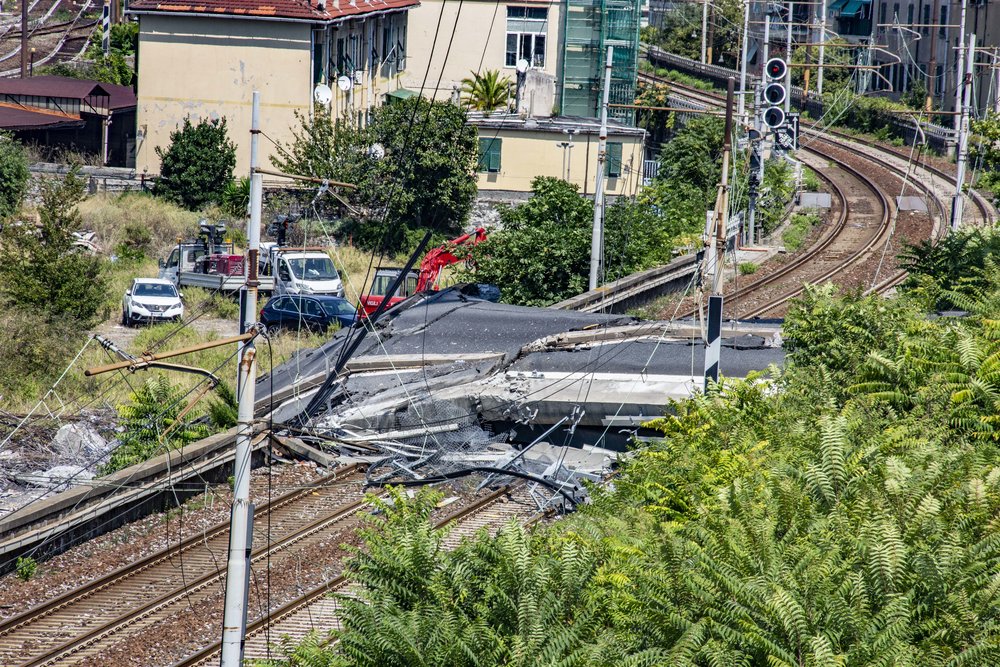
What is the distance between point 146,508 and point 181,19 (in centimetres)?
2842

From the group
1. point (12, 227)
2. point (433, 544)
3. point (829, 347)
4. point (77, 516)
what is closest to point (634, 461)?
point (829, 347)

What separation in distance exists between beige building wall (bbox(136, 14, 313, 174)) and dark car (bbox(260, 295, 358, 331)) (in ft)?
46.9

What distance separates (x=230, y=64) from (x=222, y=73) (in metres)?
0.41

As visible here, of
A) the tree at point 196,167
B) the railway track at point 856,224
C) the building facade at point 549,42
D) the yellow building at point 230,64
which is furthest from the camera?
the building facade at point 549,42

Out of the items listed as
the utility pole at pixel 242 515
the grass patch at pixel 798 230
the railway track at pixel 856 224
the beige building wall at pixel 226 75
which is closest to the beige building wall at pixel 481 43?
the railway track at pixel 856 224

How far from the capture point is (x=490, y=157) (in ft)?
134

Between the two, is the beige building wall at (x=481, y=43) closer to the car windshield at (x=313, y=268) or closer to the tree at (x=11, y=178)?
the tree at (x=11, y=178)

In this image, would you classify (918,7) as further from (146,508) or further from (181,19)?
(146,508)

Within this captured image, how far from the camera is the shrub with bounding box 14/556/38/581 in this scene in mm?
13789

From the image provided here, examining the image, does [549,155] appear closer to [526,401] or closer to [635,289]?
[635,289]

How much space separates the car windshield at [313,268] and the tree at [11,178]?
1079 centimetres

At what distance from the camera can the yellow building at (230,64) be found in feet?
132

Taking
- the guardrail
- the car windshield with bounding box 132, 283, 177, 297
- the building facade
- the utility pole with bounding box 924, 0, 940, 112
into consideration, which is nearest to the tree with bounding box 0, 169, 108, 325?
the car windshield with bounding box 132, 283, 177, 297

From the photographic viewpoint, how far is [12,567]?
13977 mm
